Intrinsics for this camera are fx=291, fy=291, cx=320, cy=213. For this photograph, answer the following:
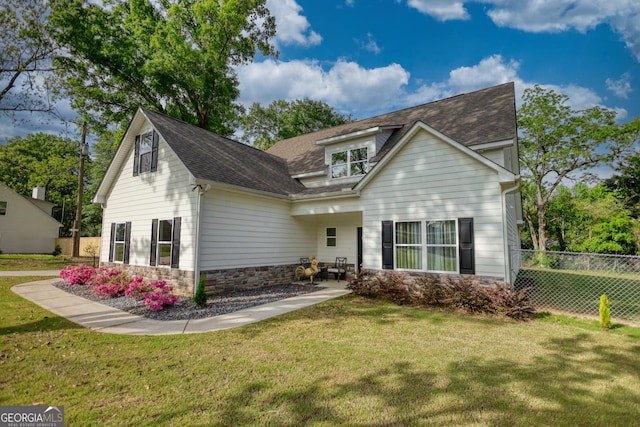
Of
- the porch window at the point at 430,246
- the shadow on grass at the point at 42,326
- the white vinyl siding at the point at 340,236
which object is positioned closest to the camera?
the shadow on grass at the point at 42,326

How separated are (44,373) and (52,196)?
150ft

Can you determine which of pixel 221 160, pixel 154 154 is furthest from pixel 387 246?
pixel 154 154

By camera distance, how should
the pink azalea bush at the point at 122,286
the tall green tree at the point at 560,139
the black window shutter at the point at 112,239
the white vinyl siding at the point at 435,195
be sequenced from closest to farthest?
the pink azalea bush at the point at 122,286 < the white vinyl siding at the point at 435,195 < the black window shutter at the point at 112,239 < the tall green tree at the point at 560,139

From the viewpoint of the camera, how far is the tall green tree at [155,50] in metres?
17.2

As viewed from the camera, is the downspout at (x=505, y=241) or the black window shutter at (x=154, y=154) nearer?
the downspout at (x=505, y=241)

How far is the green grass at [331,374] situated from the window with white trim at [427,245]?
2323 millimetres

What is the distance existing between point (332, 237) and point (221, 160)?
565cm

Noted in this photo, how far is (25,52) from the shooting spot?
12.9 meters

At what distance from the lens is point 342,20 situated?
15.8 meters

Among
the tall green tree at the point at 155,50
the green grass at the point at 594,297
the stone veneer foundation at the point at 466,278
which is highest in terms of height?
the tall green tree at the point at 155,50

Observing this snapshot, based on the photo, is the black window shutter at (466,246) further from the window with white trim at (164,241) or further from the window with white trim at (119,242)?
the window with white trim at (119,242)

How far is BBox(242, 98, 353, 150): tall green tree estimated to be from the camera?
3125cm

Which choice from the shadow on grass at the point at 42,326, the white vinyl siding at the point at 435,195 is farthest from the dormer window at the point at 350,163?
the shadow on grass at the point at 42,326

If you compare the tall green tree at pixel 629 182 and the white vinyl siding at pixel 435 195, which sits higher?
the tall green tree at pixel 629 182
